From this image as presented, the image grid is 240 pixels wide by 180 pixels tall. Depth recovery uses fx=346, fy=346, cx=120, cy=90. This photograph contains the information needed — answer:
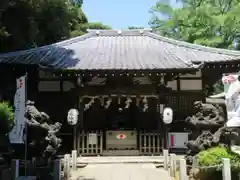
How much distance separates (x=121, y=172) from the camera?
37.9 feet

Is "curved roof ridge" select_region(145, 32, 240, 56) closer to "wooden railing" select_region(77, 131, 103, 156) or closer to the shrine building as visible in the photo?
the shrine building

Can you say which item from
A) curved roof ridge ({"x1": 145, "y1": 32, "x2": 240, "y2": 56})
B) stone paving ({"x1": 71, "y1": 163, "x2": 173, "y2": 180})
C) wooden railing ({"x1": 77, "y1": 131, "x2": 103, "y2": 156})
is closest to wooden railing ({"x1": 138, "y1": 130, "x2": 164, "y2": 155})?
wooden railing ({"x1": 77, "y1": 131, "x2": 103, "y2": 156})

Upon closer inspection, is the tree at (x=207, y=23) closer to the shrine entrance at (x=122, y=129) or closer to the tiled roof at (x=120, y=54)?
the tiled roof at (x=120, y=54)

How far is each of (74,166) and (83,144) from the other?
100 inches

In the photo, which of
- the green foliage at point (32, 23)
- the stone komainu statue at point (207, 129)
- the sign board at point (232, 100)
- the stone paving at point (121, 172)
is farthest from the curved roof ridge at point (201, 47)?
the stone paving at point (121, 172)

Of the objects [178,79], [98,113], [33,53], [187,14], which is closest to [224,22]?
[187,14]

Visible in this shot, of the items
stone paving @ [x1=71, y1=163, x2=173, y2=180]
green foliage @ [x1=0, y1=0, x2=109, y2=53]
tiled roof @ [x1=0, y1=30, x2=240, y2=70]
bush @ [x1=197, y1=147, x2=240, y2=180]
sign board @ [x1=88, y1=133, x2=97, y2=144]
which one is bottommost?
stone paving @ [x1=71, y1=163, x2=173, y2=180]

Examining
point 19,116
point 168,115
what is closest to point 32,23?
point 168,115

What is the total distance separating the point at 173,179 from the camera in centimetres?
1044

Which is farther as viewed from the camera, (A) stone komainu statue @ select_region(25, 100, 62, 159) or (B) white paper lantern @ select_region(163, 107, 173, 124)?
(B) white paper lantern @ select_region(163, 107, 173, 124)

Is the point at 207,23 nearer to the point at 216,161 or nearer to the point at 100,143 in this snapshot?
the point at 100,143

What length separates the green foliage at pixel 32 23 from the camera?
633 inches

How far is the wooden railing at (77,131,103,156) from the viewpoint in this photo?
593 inches

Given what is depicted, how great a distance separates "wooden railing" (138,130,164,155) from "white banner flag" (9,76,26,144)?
6.50m
